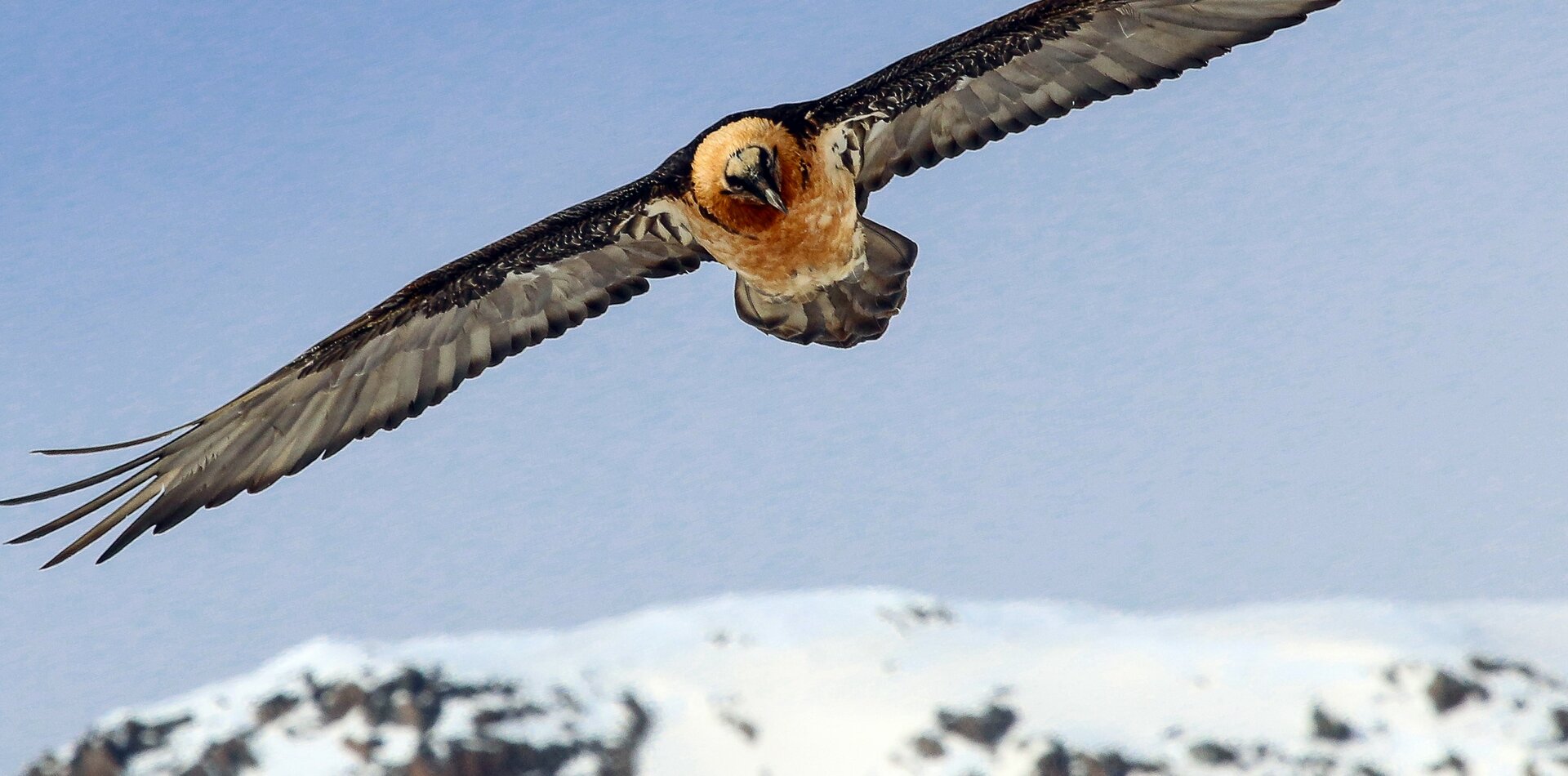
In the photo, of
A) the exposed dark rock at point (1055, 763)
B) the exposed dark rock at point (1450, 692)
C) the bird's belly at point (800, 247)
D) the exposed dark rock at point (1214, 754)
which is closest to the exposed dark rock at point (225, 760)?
the exposed dark rock at point (1055, 763)

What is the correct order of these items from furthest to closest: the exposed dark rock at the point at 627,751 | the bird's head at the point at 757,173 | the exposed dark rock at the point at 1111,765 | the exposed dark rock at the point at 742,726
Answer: the exposed dark rock at the point at 742,726, the exposed dark rock at the point at 627,751, the exposed dark rock at the point at 1111,765, the bird's head at the point at 757,173

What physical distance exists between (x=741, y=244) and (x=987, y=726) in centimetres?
13574

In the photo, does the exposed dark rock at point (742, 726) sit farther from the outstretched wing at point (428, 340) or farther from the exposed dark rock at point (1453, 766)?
the outstretched wing at point (428, 340)

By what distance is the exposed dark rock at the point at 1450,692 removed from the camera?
13312 cm

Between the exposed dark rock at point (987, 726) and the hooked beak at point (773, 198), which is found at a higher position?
the hooked beak at point (773, 198)

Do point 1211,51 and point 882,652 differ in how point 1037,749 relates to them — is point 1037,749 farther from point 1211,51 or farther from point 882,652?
point 1211,51

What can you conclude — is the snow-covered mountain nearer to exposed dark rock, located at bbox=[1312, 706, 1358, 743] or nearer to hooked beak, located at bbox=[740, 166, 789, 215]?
exposed dark rock, located at bbox=[1312, 706, 1358, 743]

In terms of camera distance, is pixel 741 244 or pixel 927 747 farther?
pixel 927 747

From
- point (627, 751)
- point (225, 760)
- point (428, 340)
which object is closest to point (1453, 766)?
point (627, 751)

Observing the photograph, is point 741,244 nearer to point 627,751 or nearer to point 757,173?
point 757,173

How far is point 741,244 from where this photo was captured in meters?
11.6

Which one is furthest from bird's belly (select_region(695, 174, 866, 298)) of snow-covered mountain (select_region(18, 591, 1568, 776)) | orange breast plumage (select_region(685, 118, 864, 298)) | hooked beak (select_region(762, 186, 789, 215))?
snow-covered mountain (select_region(18, 591, 1568, 776))

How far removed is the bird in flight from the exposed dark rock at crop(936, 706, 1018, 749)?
133394mm

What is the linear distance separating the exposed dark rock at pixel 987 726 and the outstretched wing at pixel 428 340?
133 metres
